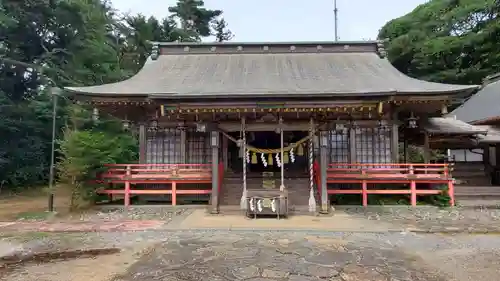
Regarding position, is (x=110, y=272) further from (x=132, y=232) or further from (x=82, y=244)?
(x=132, y=232)

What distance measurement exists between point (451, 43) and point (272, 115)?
2252 centimetres

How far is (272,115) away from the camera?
408 inches

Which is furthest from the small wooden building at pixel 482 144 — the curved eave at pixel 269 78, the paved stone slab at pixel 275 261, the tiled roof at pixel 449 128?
the paved stone slab at pixel 275 261

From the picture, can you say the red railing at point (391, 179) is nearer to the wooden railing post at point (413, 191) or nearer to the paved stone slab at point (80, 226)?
the wooden railing post at point (413, 191)

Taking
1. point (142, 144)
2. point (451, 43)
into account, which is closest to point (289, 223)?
point (142, 144)

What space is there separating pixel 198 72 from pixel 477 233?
11638 mm

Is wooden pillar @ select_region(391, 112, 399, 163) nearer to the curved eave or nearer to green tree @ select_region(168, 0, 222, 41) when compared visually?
the curved eave

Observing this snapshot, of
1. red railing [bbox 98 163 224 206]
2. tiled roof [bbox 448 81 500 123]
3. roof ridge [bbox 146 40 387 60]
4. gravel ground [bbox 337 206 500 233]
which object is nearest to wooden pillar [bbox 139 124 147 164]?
red railing [bbox 98 163 224 206]

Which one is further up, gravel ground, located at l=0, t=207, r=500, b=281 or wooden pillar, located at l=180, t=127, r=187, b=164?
wooden pillar, located at l=180, t=127, r=187, b=164

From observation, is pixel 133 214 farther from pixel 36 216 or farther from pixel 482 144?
pixel 482 144

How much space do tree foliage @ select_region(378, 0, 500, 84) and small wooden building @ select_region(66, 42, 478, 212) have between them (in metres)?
13.6

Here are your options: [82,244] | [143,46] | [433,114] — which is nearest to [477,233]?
[433,114]

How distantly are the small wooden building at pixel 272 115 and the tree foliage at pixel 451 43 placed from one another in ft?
44.5

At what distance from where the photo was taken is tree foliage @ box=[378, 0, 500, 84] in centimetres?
2498
